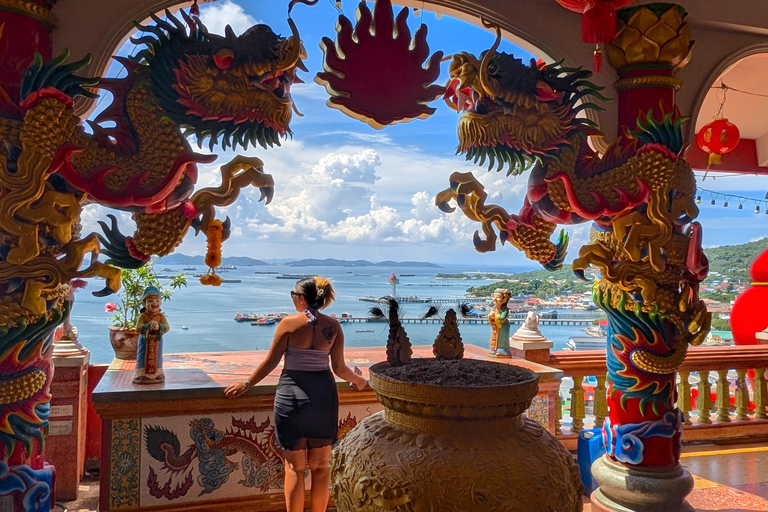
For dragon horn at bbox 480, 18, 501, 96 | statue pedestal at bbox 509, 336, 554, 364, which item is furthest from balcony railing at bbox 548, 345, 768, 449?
dragon horn at bbox 480, 18, 501, 96

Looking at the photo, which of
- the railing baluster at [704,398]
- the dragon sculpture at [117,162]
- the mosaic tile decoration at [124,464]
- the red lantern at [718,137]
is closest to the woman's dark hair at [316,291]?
the dragon sculpture at [117,162]

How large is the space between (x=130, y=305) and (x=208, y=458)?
139cm

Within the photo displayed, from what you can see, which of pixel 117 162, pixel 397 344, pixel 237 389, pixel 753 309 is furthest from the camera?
pixel 753 309

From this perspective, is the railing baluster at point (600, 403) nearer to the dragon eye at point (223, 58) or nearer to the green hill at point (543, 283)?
the green hill at point (543, 283)

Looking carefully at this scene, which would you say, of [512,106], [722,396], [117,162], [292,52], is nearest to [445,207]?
[512,106]

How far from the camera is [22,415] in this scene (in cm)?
225

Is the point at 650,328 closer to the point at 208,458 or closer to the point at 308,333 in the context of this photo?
the point at 308,333

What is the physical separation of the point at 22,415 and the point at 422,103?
87.7 inches

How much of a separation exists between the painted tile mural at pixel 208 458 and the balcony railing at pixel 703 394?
7.02 ft

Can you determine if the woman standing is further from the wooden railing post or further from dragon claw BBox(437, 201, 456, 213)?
the wooden railing post

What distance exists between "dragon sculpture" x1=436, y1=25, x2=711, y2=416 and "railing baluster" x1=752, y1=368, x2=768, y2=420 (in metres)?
2.33

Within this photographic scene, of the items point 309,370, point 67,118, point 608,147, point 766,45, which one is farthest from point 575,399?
point 67,118

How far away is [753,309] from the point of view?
672cm

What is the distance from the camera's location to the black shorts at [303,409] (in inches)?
106
